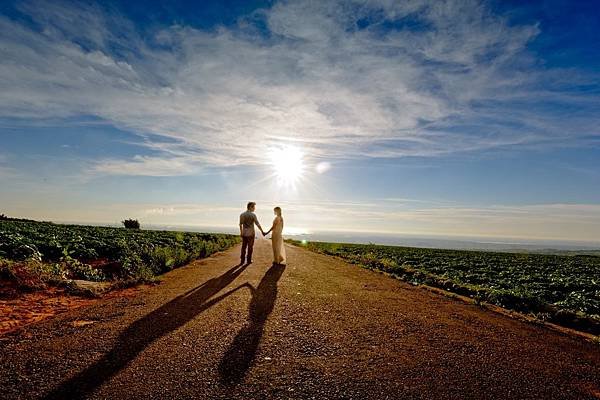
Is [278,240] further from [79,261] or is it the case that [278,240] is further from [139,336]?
[139,336]

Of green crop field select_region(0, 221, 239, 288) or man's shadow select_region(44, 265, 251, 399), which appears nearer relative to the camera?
man's shadow select_region(44, 265, 251, 399)

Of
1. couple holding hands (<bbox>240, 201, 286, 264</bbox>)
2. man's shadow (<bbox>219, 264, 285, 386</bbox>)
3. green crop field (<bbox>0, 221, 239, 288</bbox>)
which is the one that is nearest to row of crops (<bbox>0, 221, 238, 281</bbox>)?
green crop field (<bbox>0, 221, 239, 288</bbox>)

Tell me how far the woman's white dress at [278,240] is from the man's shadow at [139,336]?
601cm

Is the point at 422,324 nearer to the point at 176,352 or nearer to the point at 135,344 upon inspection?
the point at 176,352

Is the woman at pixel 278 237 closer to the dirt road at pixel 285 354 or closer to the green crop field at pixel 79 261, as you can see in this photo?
the green crop field at pixel 79 261

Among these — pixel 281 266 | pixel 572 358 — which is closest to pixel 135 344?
pixel 572 358

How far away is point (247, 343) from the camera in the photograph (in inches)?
198

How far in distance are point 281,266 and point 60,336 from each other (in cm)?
1037

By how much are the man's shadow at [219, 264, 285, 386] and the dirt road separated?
23mm

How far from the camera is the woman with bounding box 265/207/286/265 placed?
15578 millimetres

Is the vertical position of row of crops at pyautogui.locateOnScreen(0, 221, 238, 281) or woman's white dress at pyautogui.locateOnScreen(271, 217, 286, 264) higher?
woman's white dress at pyautogui.locateOnScreen(271, 217, 286, 264)

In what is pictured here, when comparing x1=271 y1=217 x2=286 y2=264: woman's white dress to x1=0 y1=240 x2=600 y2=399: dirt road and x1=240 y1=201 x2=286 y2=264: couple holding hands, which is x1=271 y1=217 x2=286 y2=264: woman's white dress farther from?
x1=0 y1=240 x2=600 y2=399: dirt road

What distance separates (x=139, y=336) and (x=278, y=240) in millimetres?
10463

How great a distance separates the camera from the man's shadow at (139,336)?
361cm
